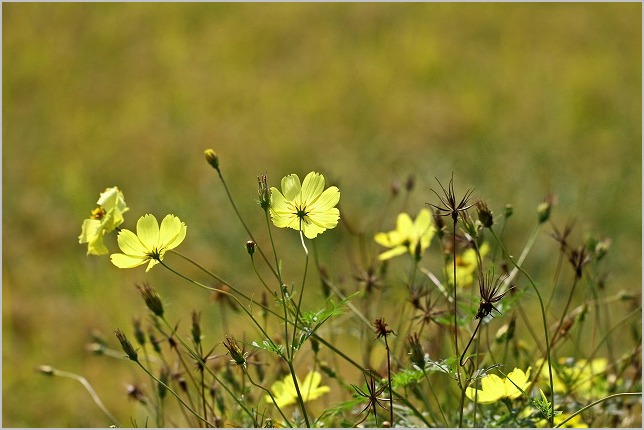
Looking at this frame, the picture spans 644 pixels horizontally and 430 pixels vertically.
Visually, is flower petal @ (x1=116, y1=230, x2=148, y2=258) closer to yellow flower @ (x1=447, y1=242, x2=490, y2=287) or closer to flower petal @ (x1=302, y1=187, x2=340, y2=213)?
flower petal @ (x1=302, y1=187, x2=340, y2=213)

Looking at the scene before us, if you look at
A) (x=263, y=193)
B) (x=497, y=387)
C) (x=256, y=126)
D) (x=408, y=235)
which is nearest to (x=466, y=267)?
(x=408, y=235)

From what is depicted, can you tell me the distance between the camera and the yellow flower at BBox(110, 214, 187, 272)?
741mm

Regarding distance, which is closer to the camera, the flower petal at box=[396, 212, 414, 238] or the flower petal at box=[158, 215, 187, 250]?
the flower petal at box=[158, 215, 187, 250]

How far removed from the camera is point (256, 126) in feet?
10.7

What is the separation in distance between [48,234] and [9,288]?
292 mm

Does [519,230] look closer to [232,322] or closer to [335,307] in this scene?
[232,322]

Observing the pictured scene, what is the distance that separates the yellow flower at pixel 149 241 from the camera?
0.74 meters

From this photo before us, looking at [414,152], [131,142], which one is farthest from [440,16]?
[131,142]

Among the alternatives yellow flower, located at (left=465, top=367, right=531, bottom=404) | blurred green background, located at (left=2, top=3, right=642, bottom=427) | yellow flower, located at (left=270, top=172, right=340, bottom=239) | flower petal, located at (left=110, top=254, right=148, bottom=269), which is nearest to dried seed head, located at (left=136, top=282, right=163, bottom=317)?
flower petal, located at (left=110, top=254, right=148, bottom=269)

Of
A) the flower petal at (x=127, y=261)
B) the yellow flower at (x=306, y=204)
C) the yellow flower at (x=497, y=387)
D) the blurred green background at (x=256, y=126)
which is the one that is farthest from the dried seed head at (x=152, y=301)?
the blurred green background at (x=256, y=126)

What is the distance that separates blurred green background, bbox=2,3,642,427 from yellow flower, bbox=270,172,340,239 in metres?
1.15

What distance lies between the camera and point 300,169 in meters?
2.92

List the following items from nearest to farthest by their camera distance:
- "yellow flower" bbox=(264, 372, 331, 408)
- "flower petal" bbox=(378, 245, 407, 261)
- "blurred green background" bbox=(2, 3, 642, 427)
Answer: "yellow flower" bbox=(264, 372, 331, 408)
"flower petal" bbox=(378, 245, 407, 261)
"blurred green background" bbox=(2, 3, 642, 427)

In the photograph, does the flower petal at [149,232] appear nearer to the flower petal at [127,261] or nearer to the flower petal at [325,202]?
the flower petal at [127,261]
